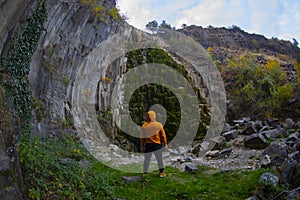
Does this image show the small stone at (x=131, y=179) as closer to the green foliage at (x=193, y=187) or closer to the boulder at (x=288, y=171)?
the green foliage at (x=193, y=187)

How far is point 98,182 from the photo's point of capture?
5.32 metres

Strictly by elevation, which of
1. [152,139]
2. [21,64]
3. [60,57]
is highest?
[60,57]

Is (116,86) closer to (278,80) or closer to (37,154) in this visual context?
(37,154)

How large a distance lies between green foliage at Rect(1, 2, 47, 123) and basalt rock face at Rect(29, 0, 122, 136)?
3.57ft

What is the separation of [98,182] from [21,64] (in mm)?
3159

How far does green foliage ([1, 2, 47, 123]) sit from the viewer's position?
5.96 meters

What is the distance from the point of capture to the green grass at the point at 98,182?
14.7 ft

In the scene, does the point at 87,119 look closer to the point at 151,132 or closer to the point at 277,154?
the point at 151,132

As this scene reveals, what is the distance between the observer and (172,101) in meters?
16.5

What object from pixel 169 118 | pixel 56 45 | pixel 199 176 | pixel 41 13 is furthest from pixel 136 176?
pixel 169 118

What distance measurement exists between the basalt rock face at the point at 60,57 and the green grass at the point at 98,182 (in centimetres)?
195

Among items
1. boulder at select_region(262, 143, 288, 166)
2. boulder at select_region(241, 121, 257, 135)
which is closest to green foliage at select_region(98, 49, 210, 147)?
boulder at select_region(241, 121, 257, 135)

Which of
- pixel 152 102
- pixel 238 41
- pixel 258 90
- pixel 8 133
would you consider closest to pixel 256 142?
pixel 152 102

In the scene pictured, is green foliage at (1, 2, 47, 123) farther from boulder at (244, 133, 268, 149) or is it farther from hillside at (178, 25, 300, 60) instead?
hillside at (178, 25, 300, 60)
